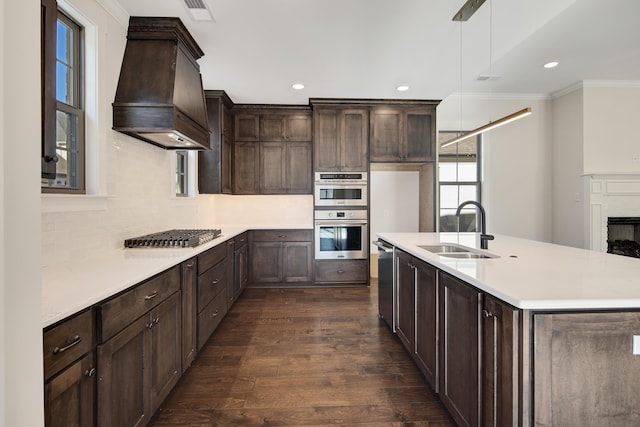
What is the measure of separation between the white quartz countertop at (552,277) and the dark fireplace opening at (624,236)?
3.41 metres

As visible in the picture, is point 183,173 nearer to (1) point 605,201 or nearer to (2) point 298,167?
(2) point 298,167

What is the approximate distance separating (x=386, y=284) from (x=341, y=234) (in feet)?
5.29

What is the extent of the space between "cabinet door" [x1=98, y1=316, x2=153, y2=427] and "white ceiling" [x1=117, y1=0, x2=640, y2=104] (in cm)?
228

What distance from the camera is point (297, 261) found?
14.6ft

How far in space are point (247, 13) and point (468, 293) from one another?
98.4 inches

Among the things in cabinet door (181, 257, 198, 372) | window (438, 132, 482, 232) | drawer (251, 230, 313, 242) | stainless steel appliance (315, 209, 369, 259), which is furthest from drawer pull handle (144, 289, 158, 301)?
window (438, 132, 482, 232)

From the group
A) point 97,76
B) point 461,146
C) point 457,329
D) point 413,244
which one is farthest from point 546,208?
point 97,76

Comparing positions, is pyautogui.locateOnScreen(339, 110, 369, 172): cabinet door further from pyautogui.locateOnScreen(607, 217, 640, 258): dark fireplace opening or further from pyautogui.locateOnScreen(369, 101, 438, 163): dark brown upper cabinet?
pyautogui.locateOnScreen(607, 217, 640, 258): dark fireplace opening

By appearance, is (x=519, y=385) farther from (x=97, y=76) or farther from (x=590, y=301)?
(x=97, y=76)

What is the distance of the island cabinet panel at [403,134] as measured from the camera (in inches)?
176

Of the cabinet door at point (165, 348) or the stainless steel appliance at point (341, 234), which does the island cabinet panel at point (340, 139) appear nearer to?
the stainless steel appliance at point (341, 234)

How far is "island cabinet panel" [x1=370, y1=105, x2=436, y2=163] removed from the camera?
4469 mm

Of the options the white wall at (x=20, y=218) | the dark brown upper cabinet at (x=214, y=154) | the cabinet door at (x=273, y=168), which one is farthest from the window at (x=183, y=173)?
the white wall at (x=20, y=218)

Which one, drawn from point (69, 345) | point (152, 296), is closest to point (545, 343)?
point (69, 345)
